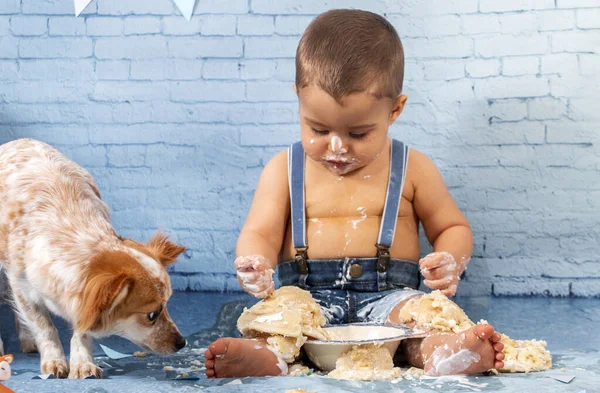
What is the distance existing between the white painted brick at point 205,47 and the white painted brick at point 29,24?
416mm

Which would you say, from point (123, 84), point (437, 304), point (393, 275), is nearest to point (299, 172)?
point (393, 275)

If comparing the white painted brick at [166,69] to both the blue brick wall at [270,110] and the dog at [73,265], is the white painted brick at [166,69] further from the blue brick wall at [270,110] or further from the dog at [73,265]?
the dog at [73,265]

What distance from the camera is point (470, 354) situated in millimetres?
1684

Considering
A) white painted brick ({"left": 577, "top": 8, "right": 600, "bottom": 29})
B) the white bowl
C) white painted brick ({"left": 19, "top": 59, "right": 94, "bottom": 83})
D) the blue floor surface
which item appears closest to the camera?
the blue floor surface

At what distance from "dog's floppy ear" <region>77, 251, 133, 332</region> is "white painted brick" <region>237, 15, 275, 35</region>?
111 centimetres

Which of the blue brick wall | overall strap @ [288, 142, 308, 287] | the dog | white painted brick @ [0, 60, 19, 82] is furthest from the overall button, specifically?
white painted brick @ [0, 60, 19, 82]

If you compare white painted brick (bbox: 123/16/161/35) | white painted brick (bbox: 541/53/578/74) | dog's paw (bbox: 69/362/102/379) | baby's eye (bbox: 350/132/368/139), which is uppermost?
white painted brick (bbox: 123/16/161/35)

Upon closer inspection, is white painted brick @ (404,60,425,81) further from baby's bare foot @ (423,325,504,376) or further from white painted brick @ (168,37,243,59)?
baby's bare foot @ (423,325,504,376)

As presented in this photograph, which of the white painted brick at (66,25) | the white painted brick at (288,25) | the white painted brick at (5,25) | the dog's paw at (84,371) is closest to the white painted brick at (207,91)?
the white painted brick at (288,25)

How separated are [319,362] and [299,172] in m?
0.60

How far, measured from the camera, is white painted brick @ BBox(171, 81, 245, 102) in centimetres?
259

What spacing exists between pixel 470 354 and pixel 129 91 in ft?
4.84

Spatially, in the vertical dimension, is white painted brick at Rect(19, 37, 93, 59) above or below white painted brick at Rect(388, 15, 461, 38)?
below

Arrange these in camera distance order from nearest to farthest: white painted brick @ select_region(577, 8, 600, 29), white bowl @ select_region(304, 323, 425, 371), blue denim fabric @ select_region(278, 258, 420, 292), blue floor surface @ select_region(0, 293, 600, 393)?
blue floor surface @ select_region(0, 293, 600, 393) → white bowl @ select_region(304, 323, 425, 371) → blue denim fabric @ select_region(278, 258, 420, 292) → white painted brick @ select_region(577, 8, 600, 29)
